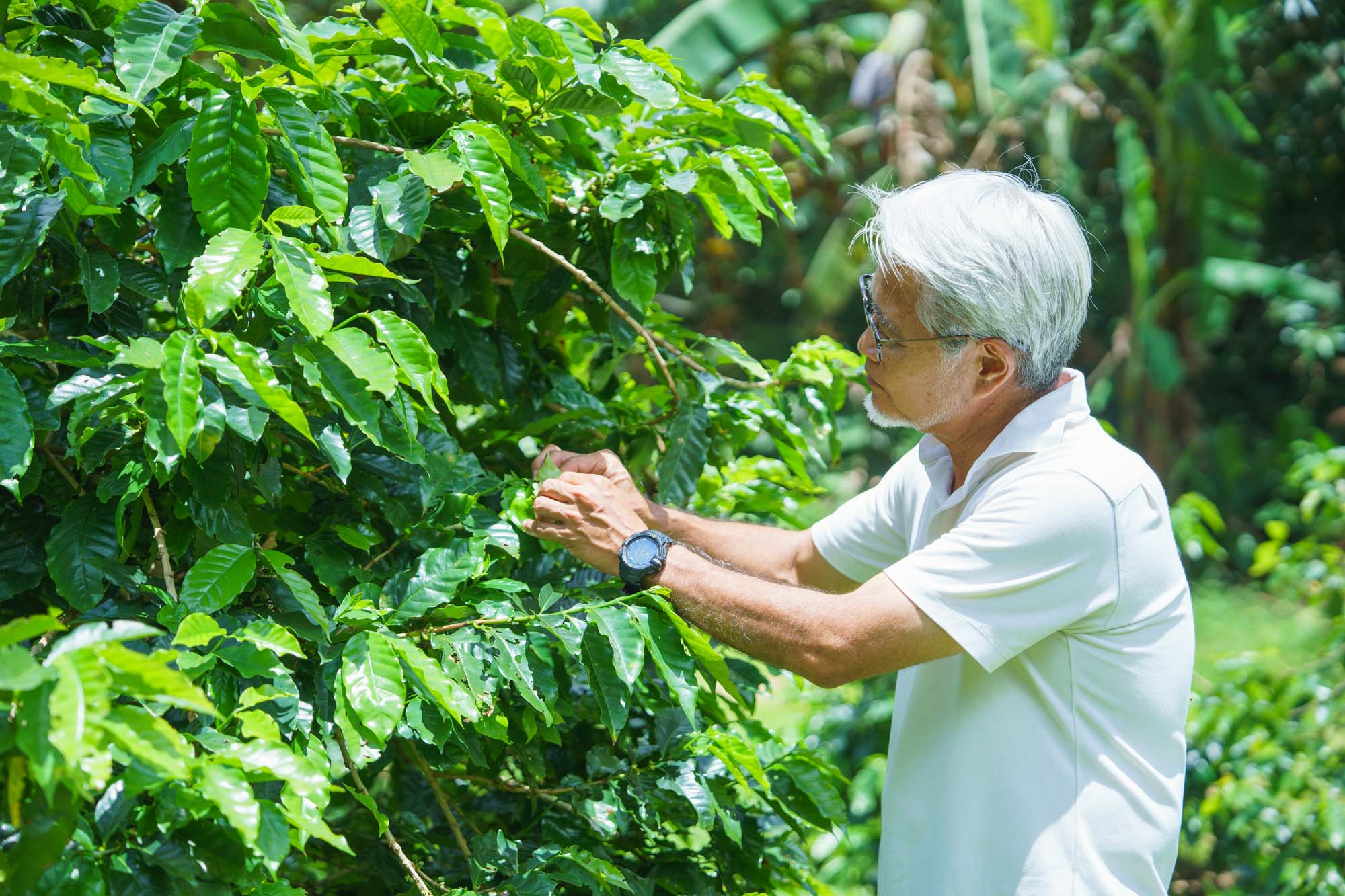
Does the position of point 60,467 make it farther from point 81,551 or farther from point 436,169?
point 436,169

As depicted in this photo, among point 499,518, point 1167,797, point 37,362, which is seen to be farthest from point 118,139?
point 1167,797

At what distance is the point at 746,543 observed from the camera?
206 cm

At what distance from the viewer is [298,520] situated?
1.60 metres

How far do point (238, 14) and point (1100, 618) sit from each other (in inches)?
51.4

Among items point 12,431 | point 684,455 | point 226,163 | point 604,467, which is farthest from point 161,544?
point 684,455

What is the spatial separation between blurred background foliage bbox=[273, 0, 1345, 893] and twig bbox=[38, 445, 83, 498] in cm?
324

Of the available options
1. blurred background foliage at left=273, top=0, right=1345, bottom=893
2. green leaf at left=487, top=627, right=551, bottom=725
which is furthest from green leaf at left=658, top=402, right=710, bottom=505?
blurred background foliage at left=273, top=0, right=1345, bottom=893

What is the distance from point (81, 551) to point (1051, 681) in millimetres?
1231

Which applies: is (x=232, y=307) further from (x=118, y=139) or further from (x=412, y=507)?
(x=412, y=507)

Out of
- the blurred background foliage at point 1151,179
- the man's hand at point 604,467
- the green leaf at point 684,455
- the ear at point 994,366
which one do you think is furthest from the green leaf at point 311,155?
the blurred background foliage at point 1151,179

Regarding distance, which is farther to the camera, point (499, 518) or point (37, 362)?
point (499, 518)

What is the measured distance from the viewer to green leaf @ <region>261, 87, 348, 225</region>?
52.7 inches

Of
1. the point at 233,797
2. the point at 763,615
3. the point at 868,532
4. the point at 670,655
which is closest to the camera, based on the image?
the point at 233,797

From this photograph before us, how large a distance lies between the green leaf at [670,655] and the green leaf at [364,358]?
43cm
